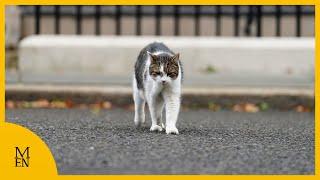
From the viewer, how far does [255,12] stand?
16.5 meters

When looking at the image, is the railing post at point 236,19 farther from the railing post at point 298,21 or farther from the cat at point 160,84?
the cat at point 160,84

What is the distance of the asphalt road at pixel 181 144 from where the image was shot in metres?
7.60

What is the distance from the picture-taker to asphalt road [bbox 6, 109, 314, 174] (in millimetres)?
7602

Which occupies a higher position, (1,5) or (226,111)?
(1,5)

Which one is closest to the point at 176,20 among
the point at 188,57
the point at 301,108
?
the point at 188,57

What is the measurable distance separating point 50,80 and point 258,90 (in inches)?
121

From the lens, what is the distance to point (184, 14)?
16.5 meters

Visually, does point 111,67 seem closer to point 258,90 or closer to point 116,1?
point 258,90

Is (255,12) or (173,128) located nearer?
(173,128)

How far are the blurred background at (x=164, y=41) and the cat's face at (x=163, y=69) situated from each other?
4.98 metres

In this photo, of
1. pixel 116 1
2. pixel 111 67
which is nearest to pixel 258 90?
pixel 111 67

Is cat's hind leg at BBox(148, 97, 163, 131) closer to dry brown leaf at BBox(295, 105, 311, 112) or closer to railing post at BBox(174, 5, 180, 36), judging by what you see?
dry brown leaf at BBox(295, 105, 311, 112)


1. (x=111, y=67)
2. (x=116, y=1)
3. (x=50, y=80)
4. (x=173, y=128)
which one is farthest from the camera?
(x=111, y=67)

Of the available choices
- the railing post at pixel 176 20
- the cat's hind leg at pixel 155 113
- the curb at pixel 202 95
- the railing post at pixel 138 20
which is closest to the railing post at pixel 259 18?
the railing post at pixel 176 20
